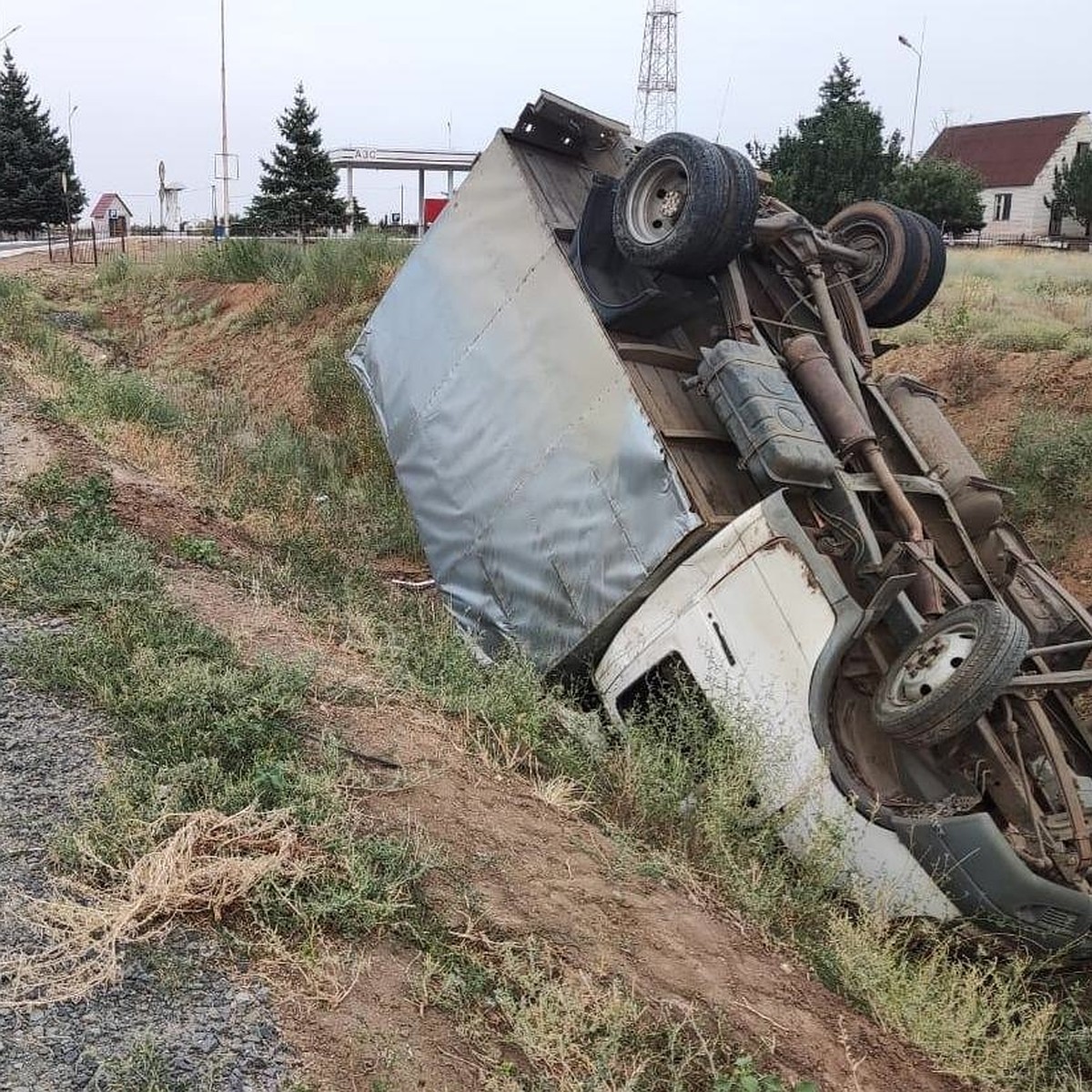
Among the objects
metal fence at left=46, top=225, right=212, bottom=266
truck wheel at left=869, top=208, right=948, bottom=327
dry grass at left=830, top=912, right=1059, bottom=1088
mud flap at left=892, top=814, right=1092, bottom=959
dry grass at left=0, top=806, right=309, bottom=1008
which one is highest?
metal fence at left=46, top=225, right=212, bottom=266

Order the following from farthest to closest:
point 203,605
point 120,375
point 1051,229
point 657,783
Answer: point 1051,229 → point 120,375 → point 203,605 → point 657,783

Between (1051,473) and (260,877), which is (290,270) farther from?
(260,877)

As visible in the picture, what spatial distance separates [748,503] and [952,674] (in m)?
1.61

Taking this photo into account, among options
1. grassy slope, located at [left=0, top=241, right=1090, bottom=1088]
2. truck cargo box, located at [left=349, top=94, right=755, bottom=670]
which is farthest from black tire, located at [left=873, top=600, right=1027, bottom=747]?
truck cargo box, located at [left=349, top=94, right=755, bottom=670]

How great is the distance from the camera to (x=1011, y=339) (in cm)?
1020

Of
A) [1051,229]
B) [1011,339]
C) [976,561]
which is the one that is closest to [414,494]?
[976,561]

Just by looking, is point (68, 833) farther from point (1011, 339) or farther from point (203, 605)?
point (1011, 339)

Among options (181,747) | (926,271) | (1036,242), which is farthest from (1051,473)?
(1036,242)

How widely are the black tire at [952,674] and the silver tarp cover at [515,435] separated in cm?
113

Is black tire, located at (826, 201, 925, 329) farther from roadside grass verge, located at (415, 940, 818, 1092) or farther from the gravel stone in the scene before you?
the gravel stone

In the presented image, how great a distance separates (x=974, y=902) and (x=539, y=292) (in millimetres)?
3697

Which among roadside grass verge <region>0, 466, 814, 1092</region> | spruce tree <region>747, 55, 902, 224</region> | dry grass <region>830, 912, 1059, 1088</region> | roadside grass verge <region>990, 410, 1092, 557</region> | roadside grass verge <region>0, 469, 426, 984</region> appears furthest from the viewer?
spruce tree <region>747, 55, 902, 224</region>

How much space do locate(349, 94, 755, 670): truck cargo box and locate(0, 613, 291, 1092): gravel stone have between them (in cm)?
271

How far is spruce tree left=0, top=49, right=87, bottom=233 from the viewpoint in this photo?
122 feet
